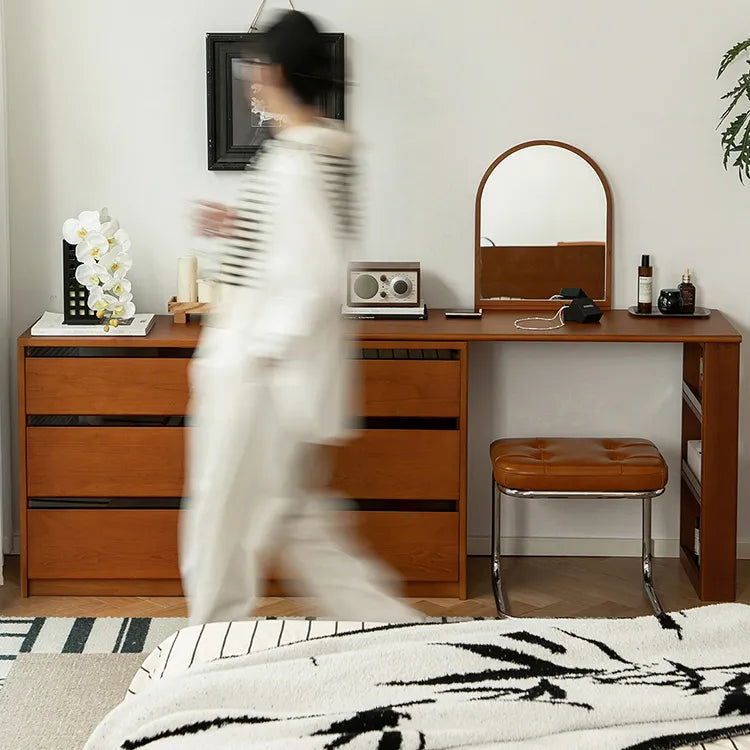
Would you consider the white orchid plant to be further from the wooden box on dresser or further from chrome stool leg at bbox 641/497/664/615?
chrome stool leg at bbox 641/497/664/615

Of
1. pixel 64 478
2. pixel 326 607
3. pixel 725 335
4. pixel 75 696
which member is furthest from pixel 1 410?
pixel 725 335

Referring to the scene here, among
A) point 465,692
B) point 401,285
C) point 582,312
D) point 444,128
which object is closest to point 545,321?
point 582,312

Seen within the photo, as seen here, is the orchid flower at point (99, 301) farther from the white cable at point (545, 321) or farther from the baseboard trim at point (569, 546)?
the baseboard trim at point (569, 546)

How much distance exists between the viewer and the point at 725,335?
3.48m

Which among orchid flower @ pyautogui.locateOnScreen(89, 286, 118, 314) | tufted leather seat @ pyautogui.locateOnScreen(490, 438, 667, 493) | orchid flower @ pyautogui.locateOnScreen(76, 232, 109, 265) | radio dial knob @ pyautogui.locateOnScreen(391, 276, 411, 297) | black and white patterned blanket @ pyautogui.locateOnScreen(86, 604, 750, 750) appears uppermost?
orchid flower @ pyautogui.locateOnScreen(76, 232, 109, 265)

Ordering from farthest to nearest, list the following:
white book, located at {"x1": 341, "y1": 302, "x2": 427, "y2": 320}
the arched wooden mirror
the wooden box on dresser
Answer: the arched wooden mirror → white book, located at {"x1": 341, "y1": 302, "x2": 427, "y2": 320} → the wooden box on dresser

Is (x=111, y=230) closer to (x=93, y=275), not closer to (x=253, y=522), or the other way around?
(x=93, y=275)

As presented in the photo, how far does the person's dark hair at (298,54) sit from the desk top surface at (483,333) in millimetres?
1006

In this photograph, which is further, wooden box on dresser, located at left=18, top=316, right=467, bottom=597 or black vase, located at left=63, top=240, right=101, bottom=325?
black vase, located at left=63, top=240, right=101, bottom=325

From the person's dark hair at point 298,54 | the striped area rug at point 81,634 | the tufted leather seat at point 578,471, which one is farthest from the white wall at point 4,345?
the tufted leather seat at point 578,471

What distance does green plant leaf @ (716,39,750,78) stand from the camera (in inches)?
141

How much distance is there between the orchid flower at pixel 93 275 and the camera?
3611mm

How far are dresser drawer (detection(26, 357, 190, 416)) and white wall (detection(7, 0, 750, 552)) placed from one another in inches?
19.2

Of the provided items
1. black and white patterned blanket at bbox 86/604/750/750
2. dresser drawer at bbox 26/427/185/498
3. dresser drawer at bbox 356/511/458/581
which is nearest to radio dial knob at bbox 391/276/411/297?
dresser drawer at bbox 356/511/458/581
